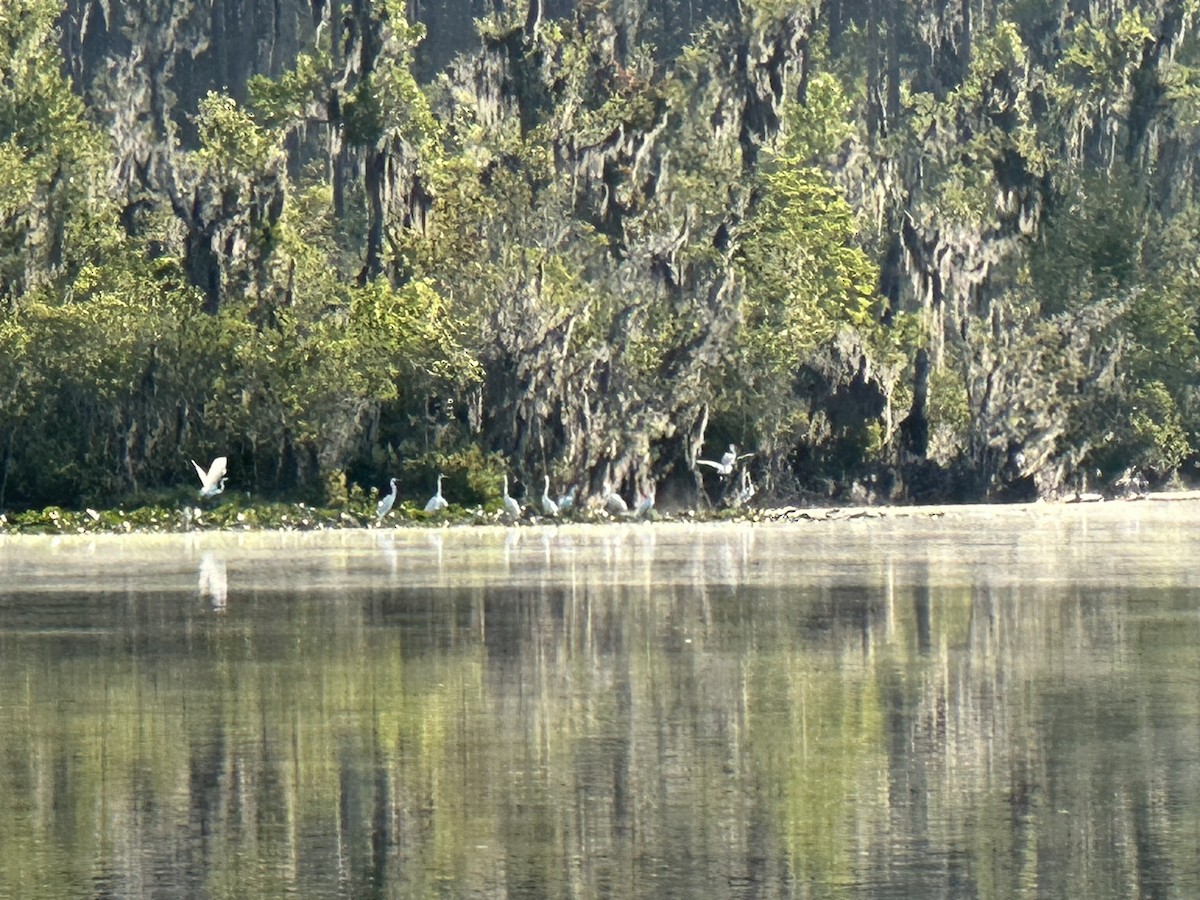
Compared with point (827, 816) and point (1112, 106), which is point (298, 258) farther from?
point (827, 816)

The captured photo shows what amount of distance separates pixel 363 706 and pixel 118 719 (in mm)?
1662

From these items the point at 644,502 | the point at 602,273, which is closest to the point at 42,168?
the point at 602,273

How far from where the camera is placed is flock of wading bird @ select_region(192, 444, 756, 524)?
50.2 meters

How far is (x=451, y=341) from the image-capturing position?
181 ft

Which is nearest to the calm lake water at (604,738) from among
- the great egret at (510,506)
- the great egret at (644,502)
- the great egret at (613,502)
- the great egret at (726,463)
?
the great egret at (510,506)

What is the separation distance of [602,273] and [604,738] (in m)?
45.5

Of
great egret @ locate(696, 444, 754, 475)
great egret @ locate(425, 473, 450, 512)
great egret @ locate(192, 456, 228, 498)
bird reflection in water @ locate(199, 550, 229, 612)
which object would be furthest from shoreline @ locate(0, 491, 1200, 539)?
bird reflection in water @ locate(199, 550, 229, 612)

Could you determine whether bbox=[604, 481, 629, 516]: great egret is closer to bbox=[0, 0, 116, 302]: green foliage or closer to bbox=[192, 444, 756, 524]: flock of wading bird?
bbox=[192, 444, 756, 524]: flock of wading bird

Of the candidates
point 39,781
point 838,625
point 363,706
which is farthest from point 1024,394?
point 39,781

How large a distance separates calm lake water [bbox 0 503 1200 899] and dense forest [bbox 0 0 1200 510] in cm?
2072

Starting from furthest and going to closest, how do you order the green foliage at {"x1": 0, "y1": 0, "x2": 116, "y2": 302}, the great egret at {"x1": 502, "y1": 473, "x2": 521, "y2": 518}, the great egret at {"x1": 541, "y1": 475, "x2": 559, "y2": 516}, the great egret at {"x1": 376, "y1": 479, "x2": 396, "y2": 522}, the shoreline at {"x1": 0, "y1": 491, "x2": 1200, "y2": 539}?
the green foliage at {"x1": 0, "y1": 0, "x2": 116, "y2": 302}
the great egret at {"x1": 541, "y1": 475, "x2": 559, "y2": 516}
the great egret at {"x1": 502, "y1": 473, "x2": 521, "y2": 518}
the great egret at {"x1": 376, "y1": 479, "x2": 396, "y2": 522}
the shoreline at {"x1": 0, "y1": 491, "x2": 1200, "y2": 539}

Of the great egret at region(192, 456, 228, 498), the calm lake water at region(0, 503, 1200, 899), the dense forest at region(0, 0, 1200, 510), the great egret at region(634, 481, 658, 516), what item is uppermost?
the dense forest at region(0, 0, 1200, 510)

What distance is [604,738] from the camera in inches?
666

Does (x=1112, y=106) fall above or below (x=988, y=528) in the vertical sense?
above
